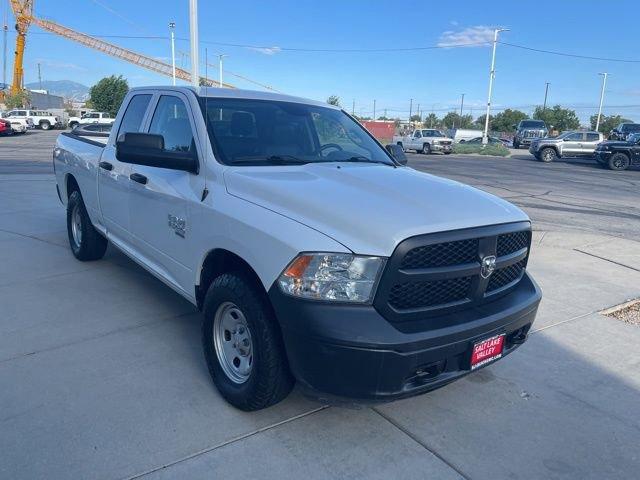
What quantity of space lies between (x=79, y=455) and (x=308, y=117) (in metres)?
2.86

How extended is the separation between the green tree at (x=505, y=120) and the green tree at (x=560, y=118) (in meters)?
7.09

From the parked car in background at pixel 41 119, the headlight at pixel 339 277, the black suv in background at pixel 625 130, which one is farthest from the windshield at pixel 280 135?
the parked car in background at pixel 41 119

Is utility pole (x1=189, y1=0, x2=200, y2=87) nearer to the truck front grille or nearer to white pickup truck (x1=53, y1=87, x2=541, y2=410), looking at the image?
white pickup truck (x1=53, y1=87, x2=541, y2=410)

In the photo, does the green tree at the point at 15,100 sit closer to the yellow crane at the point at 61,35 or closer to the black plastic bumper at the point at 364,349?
the yellow crane at the point at 61,35

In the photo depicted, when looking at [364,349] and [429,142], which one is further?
[429,142]

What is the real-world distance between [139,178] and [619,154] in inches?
1036

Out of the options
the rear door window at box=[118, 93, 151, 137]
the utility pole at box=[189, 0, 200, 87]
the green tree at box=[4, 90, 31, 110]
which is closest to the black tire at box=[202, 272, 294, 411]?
the rear door window at box=[118, 93, 151, 137]

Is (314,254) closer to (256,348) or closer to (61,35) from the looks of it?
(256,348)

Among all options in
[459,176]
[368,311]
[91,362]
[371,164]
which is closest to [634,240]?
[371,164]

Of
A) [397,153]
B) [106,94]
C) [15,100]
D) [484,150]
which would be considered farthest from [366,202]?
[106,94]

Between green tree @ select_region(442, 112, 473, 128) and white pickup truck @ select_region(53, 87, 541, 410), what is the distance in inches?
4328

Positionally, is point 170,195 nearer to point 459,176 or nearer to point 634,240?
point 634,240

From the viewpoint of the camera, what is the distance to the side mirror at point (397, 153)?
4.63 m

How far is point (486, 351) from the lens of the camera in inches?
113
